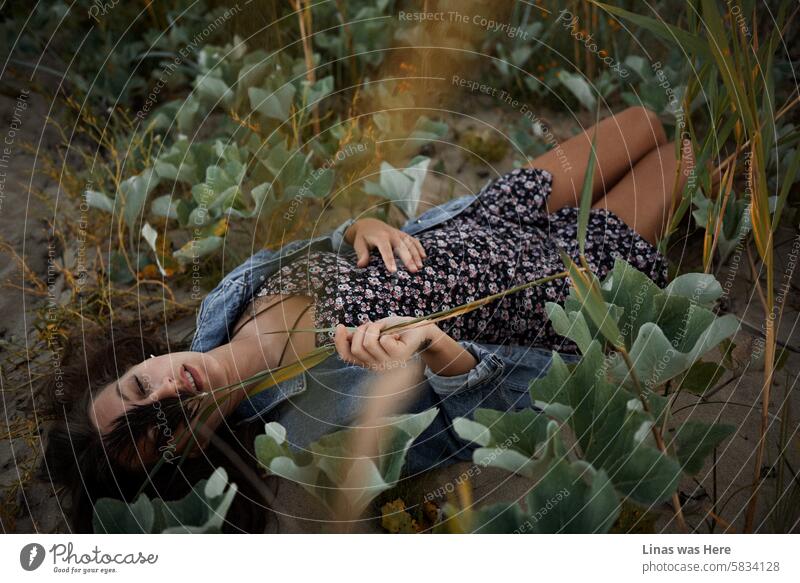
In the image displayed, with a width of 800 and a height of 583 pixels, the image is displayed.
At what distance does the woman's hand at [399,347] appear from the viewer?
29.2 inches

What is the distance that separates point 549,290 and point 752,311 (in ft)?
1.10

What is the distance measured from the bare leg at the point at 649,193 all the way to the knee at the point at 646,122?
0.02 meters

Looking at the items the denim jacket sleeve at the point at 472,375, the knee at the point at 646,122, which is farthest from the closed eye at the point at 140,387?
the knee at the point at 646,122

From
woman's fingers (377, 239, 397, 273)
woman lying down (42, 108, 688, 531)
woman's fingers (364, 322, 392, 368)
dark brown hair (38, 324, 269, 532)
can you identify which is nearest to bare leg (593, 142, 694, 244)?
woman lying down (42, 108, 688, 531)

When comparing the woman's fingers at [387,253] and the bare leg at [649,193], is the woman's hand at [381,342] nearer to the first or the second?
the woman's fingers at [387,253]

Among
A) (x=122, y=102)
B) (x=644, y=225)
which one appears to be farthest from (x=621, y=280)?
(x=122, y=102)

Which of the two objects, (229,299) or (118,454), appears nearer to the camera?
(118,454)

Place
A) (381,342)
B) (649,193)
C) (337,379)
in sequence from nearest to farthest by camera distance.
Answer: (381,342) < (337,379) < (649,193)

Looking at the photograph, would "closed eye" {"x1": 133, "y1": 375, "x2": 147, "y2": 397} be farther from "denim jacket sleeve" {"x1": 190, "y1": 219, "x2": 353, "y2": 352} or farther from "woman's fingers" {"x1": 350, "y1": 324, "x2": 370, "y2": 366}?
"woman's fingers" {"x1": 350, "y1": 324, "x2": 370, "y2": 366}

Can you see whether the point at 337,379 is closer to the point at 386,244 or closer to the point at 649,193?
the point at 386,244

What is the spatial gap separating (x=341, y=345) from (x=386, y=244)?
19cm

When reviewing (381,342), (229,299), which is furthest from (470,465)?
(229,299)

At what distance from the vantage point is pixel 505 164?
1.31m

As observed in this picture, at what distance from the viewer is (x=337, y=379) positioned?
2.81ft
